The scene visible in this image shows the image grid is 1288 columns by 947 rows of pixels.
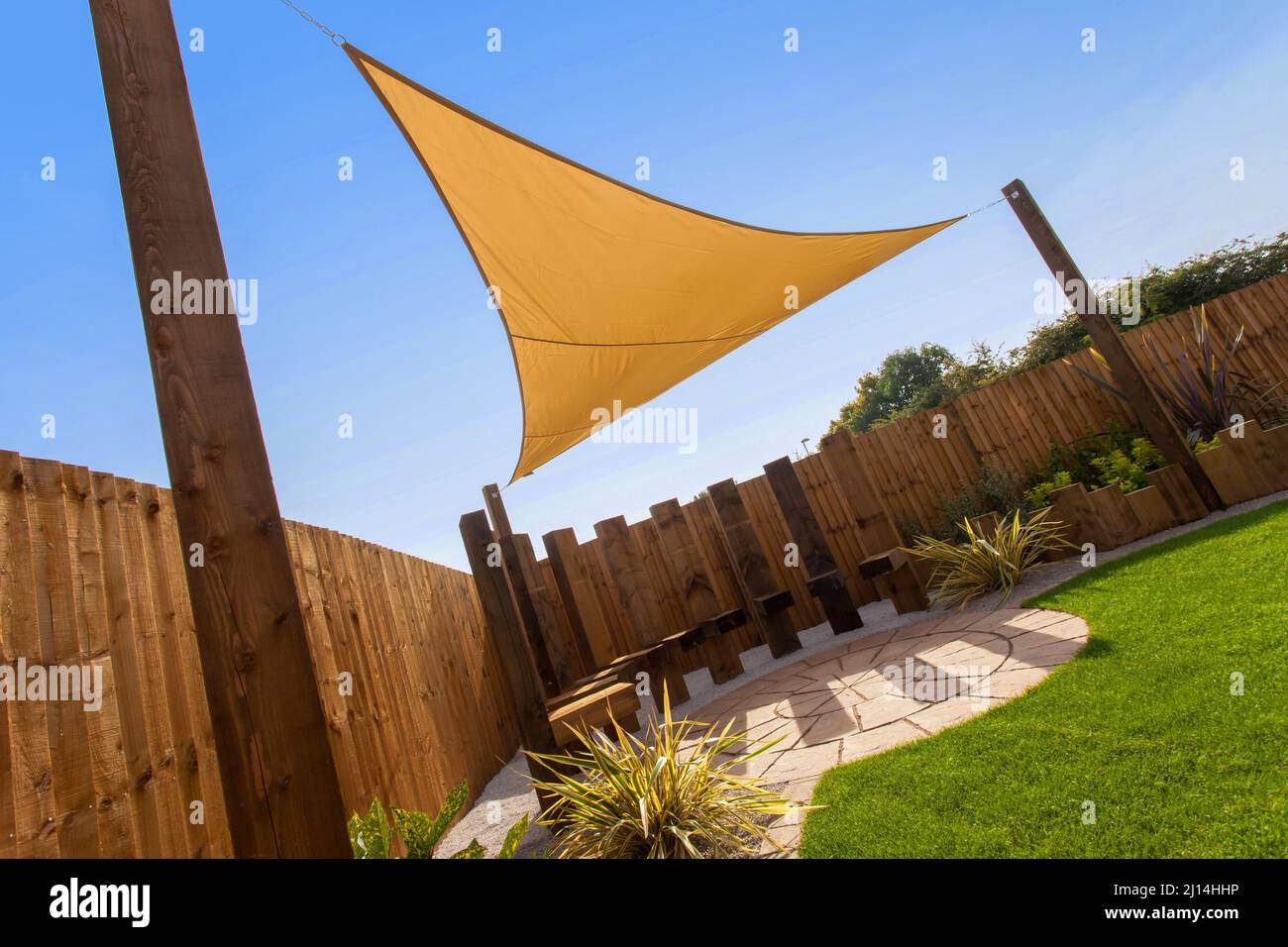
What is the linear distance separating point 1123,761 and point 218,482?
2.41 meters

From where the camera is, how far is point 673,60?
155 inches

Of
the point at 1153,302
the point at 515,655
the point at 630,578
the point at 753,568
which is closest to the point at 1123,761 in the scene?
the point at 515,655

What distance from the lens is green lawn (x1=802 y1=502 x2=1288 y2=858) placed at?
1.48 m

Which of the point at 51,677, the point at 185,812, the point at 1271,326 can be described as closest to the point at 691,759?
the point at 185,812

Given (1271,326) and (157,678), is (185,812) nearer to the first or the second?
(157,678)

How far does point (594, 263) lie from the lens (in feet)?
12.7

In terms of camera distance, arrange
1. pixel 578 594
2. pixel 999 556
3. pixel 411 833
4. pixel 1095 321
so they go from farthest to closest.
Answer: pixel 578 594 < pixel 1095 321 < pixel 999 556 < pixel 411 833

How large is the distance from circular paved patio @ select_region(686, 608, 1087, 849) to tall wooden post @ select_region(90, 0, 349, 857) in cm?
153

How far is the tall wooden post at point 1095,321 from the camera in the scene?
4.79 meters

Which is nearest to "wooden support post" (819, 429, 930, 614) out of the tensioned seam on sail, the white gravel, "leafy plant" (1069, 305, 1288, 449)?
the white gravel

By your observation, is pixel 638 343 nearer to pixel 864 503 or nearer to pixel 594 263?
pixel 594 263

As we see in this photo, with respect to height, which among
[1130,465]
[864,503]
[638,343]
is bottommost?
[1130,465]

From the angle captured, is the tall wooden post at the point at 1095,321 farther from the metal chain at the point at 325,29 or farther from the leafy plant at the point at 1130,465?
the metal chain at the point at 325,29

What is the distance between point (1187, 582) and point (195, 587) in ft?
13.3
